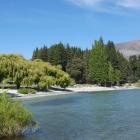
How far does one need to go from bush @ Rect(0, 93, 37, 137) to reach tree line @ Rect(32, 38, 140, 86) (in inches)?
3959

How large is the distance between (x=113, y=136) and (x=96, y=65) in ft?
339

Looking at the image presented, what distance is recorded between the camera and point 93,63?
132250mm

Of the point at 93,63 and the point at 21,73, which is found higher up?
the point at 93,63

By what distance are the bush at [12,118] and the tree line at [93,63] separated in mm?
100546

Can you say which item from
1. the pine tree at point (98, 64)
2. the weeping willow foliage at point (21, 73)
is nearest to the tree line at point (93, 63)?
the pine tree at point (98, 64)

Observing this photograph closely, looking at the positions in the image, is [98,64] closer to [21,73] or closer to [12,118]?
[21,73]

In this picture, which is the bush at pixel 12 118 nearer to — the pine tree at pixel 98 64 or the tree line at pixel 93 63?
the tree line at pixel 93 63

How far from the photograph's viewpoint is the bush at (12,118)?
26.9 m

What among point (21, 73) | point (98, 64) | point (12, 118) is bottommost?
point (12, 118)

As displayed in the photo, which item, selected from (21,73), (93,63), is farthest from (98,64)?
(21,73)

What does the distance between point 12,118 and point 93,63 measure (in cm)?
10589

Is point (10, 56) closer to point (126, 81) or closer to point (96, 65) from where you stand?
point (96, 65)

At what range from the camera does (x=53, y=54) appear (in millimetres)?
137500

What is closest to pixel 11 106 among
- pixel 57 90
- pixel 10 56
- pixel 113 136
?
pixel 113 136
